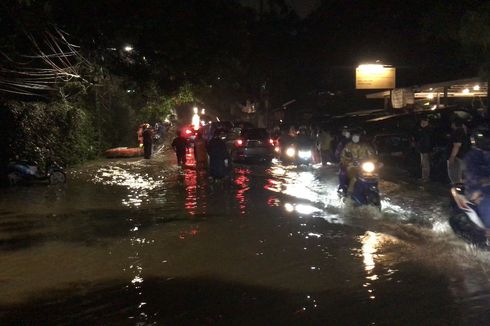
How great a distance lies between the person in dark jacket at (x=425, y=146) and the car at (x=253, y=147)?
9269 millimetres

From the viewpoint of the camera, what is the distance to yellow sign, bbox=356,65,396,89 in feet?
85.4

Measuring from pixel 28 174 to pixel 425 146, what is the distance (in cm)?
1200

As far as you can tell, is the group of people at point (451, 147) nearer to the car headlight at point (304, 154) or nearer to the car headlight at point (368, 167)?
the car headlight at point (368, 167)

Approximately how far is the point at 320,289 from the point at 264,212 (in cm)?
571

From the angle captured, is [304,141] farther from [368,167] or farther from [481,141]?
[481,141]

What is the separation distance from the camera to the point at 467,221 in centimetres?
852

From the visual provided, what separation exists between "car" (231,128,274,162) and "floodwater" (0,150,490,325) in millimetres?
10013

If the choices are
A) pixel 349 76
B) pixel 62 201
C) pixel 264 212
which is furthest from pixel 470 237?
pixel 349 76

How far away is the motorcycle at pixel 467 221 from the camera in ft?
26.8

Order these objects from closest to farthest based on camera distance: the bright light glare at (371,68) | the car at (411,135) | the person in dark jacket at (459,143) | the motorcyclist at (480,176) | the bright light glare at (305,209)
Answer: the motorcyclist at (480,176), the bright light glare at (305,209), the person in dark jacket at (459,143), the car at (411,135), the bright light glare at (371,68)

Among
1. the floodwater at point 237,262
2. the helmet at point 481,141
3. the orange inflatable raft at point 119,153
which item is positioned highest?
the helmet at point 481,141

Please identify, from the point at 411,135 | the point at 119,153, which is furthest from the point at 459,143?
the point at 119,153

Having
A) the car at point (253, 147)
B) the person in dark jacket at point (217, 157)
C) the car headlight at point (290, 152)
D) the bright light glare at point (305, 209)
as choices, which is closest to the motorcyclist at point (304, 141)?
the car headlight at point (290, 152)

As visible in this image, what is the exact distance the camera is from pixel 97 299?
662cm
